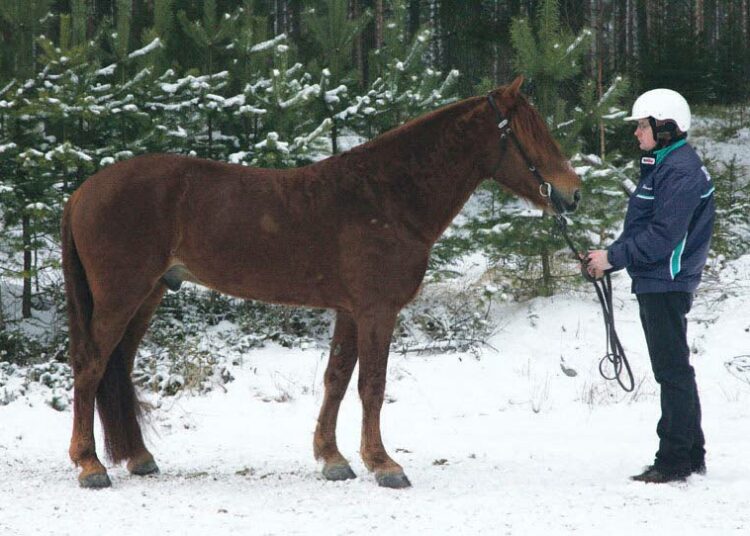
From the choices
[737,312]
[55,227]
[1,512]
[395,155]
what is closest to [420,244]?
[395,155]

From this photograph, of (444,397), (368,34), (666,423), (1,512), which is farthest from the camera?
(368,34)

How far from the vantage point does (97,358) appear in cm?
487

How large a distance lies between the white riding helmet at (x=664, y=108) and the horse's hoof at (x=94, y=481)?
368 centimetres

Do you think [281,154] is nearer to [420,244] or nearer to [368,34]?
[420,244]

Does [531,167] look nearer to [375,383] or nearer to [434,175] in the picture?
[434,175]

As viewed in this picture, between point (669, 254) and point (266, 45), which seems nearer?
point (669, 254)

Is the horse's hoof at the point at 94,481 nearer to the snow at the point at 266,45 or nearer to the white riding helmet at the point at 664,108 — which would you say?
the white riding helmet at the point at 664,108

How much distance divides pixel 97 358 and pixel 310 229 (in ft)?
4.79

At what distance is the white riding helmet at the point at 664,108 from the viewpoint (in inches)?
183

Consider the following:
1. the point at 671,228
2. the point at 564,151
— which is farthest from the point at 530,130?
the point at 564,151

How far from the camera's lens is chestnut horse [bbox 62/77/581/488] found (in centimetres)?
477

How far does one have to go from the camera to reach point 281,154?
876cm

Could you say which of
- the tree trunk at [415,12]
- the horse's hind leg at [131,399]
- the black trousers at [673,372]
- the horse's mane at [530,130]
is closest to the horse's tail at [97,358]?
the horse's hind leg at [131,399]

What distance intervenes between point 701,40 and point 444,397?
1920 cm
